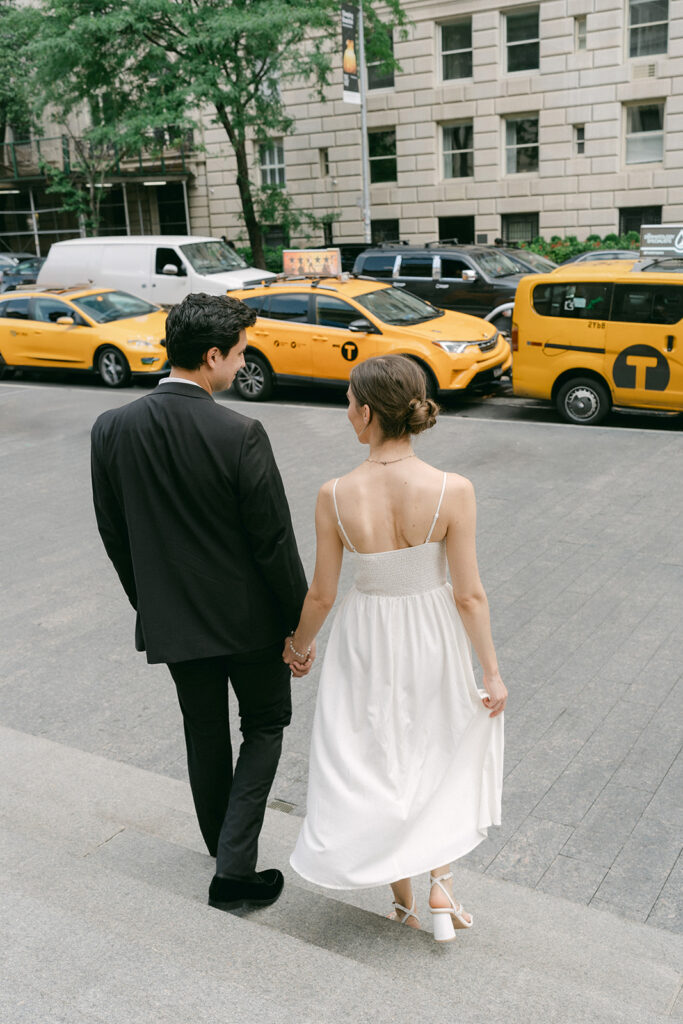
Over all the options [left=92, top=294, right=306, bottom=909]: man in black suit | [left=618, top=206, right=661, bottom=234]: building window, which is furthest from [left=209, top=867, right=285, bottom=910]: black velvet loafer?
[left=618, top=206, right=661, bottom=234]: building window

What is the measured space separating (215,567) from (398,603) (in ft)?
1.83

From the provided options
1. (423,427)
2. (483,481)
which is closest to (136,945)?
(423,427)

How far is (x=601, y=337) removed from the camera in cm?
1103

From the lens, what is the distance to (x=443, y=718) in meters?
2.99

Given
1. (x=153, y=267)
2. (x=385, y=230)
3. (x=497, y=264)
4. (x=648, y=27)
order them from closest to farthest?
A: (x=497, y=264) < (x=153, y=267) < (x=648, y=27) < (x=385, y=230)

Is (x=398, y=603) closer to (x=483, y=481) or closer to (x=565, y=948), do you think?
(x=565, y=948)

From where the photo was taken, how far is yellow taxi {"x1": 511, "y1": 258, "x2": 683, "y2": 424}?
34.9ft

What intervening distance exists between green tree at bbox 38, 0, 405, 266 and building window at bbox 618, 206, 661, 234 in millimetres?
8477

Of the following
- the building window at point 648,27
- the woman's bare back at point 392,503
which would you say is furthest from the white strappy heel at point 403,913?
the building window at point 648,27

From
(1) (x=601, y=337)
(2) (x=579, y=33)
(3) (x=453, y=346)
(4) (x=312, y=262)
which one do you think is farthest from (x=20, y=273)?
(1) (x=601, y=337)

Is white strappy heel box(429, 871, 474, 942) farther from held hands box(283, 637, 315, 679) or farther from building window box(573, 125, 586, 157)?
building window box(573, 125, 586, 157)

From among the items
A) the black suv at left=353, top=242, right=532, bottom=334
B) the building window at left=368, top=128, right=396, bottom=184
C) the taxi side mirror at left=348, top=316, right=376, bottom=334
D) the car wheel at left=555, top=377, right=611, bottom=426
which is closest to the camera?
the car wheel at left=555, top=377, right=611, bottom=426

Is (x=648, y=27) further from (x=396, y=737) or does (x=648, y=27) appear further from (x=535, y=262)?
(x=396, y=737)

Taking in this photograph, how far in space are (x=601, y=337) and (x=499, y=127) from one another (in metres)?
19.0
